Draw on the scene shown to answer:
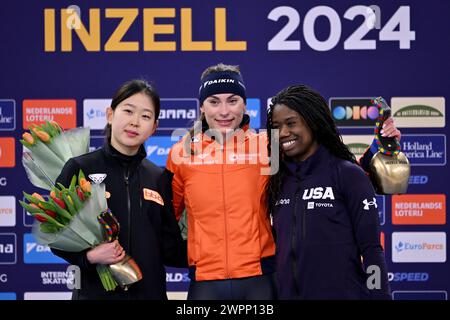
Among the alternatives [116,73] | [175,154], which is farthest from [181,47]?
[175,154]

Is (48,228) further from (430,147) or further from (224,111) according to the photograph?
(430,147)

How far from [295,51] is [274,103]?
185 centimetres

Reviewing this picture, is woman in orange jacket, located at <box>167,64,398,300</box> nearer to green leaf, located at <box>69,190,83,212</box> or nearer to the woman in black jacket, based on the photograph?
the woman in black jacket

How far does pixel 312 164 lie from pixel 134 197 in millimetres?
702

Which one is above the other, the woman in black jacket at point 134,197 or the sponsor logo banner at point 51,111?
the sponsor logo banner at point 51,111

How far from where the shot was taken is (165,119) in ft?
13.8

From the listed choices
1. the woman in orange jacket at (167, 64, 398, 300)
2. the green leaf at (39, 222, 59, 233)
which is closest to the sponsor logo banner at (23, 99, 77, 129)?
the woman in orange jacket at (167, 64, 398, 300)

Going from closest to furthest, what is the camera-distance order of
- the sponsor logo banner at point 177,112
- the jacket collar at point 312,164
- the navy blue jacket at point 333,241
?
the navy blue jacket at point 333,241 → the jacket collar at point 312,164 → the sponsor logo banner at point 177,112

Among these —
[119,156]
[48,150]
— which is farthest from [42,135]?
[119,156]

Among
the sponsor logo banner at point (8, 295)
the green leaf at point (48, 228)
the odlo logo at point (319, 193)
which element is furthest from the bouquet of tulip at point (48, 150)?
the sponsor logo banner at point (8, 295)

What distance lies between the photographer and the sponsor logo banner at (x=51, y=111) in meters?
4.21

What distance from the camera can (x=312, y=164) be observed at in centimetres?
233

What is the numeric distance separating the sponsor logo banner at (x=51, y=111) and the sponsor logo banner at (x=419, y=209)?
225 centimetres

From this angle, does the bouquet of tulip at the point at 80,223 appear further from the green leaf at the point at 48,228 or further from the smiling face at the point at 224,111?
the smiling face at the point at 224,111
